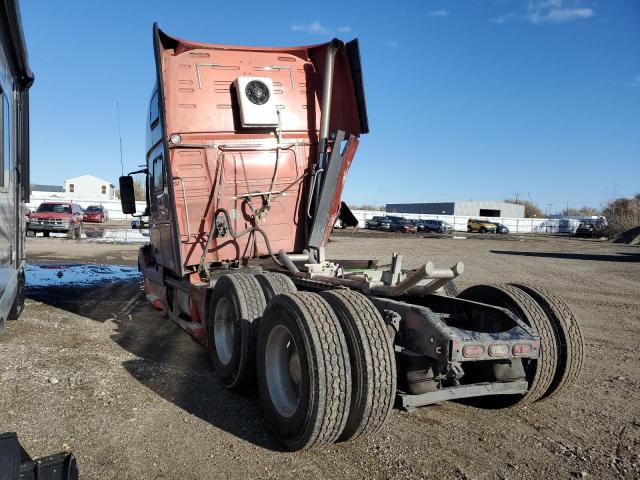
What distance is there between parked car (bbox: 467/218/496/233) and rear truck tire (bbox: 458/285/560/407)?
53.2 m

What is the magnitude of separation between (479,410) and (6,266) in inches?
156

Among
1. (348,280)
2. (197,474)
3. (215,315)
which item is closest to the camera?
(197,474)

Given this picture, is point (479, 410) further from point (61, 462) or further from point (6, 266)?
point (6, 266)

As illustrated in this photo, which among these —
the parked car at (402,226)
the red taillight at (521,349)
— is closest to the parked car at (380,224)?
the parked car at (402,226)

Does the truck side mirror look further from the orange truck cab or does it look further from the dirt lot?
the dirt lot

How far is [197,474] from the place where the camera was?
10.3 ft

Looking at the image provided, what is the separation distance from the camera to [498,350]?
3410 mm

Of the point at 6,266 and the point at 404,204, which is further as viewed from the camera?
the point at 404,204

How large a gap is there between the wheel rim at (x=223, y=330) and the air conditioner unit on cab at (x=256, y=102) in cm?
219

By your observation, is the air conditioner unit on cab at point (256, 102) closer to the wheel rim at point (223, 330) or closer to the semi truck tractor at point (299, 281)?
the semi truck tractor at point (299, 281)

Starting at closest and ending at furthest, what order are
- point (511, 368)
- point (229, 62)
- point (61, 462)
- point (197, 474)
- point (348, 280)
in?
point (61, 462)
point (197, 474)
point (511, 368)
point (348, 280)
point (229, 62)

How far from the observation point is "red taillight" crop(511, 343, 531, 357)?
348cm

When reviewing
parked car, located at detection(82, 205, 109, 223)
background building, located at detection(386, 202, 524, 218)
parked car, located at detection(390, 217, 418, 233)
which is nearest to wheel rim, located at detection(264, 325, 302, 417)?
parked car, located at detection(82, 205, 109, 223)

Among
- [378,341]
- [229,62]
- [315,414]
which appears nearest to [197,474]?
[315,414]
